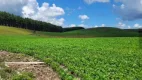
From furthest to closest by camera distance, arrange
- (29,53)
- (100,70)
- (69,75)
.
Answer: (29,53)
(100,70)
(69,75)

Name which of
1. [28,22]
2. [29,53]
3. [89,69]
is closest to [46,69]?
[89,69]

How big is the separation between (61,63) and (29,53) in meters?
6.94

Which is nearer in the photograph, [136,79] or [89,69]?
[136,79]

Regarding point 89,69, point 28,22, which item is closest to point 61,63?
point 89,69

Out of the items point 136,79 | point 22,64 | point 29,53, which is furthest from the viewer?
point 29,53

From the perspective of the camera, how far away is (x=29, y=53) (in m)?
28.4

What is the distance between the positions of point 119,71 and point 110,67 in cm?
149

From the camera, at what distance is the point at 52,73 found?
18844 mm

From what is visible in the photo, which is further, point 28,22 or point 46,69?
point 28,22

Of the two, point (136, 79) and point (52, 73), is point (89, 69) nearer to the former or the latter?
point (52, 73)

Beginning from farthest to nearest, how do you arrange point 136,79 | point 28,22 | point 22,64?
1. point 28,22
2. point 22,64
3. point 136,79

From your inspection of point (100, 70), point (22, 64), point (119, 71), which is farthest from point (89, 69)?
point (22, 64)

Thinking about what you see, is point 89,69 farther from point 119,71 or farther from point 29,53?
point 29,53

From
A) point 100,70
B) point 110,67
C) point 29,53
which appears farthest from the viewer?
point 29,53
